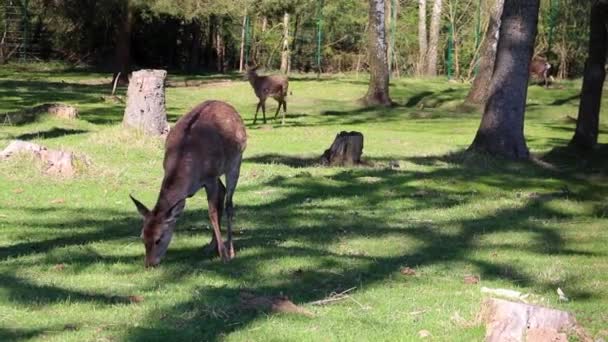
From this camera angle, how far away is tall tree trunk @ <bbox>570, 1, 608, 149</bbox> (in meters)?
17.8

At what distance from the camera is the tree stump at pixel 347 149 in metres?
17.2

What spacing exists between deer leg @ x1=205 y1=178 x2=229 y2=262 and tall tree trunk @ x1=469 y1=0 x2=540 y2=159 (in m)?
9.58

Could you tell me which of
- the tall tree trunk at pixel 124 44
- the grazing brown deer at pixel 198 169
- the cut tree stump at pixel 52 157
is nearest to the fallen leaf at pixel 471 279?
the grazing brown deer at pixel 198 169

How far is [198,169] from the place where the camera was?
8992 mm

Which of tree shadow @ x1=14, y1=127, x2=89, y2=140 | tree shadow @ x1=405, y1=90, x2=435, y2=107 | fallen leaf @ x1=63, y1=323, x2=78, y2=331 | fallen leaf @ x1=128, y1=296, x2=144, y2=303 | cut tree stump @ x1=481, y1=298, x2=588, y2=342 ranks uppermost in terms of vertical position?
cut tree stump @ x1=481, y1=298, x2=588, y2=342

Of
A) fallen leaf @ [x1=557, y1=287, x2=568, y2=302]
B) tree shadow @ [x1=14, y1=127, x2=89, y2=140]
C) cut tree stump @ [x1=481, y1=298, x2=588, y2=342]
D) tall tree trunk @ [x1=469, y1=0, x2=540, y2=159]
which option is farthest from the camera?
tree shadow @ [x1=14, y1=127, x2=89, y2=140]

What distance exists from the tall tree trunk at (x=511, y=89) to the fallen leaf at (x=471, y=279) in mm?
8997

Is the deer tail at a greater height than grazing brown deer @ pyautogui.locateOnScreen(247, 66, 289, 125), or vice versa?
the deer tail

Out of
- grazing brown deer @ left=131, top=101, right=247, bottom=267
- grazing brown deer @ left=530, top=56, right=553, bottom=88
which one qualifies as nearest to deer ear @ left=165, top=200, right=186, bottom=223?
grazing brown deer @ left=131, top=101, right=247, bottom=267

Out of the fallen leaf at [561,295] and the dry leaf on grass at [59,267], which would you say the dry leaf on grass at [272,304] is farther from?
the fallen leaf at [561,295]

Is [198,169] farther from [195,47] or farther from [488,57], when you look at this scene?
[195,47]

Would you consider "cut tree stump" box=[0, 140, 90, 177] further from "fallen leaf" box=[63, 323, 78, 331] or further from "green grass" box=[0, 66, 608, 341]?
"fallen leaf" box=[63, 323, 78, 331]

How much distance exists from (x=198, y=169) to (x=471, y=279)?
2.63m

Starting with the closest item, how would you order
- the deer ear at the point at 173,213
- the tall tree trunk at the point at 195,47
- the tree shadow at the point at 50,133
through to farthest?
the deer ear at the point at 173,213 < the tree shadow at the point at 50,133 < the tall tree trunk at the point at 195,47
